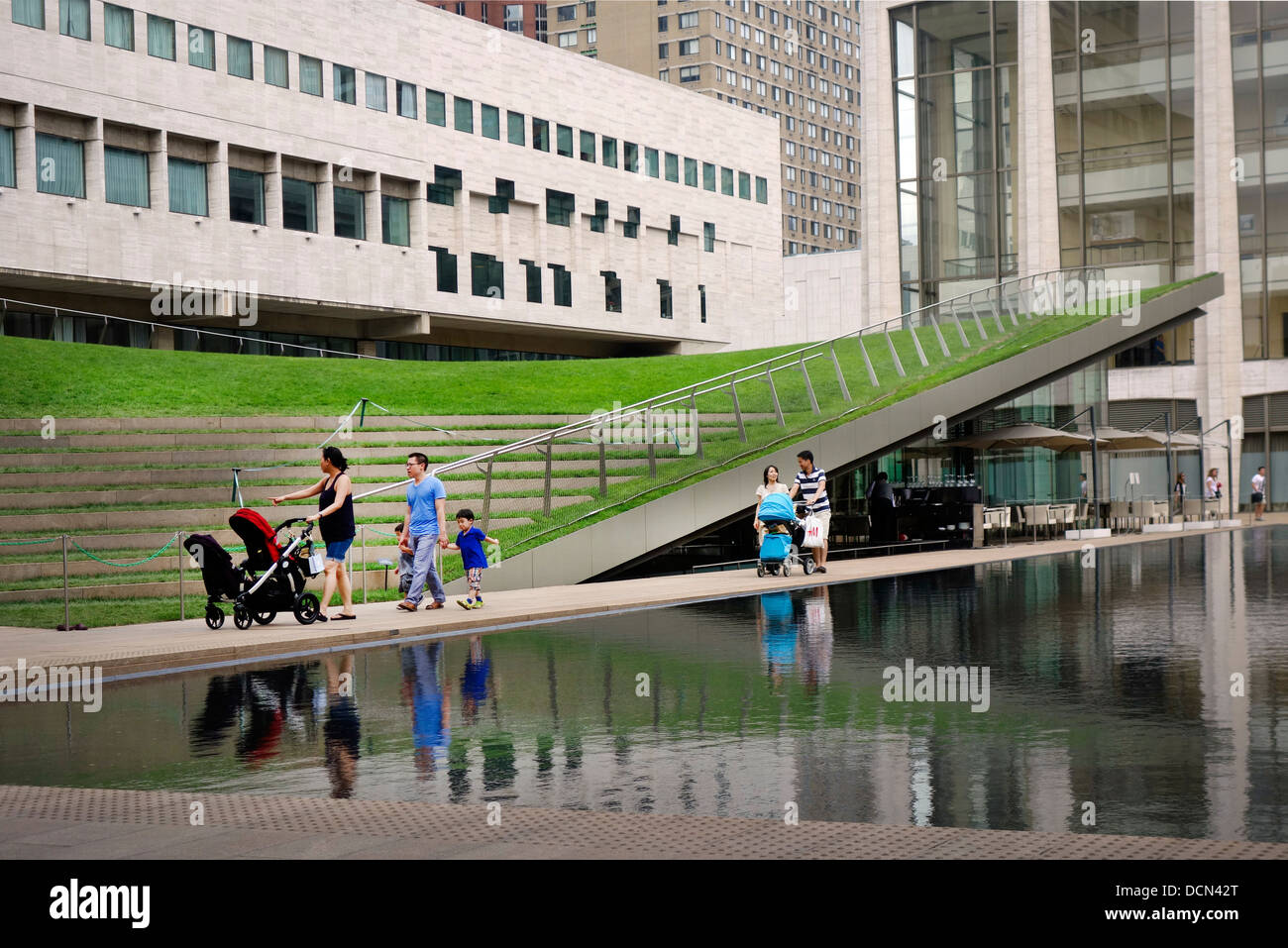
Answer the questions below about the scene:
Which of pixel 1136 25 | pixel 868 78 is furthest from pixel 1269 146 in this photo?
pixel 868 78

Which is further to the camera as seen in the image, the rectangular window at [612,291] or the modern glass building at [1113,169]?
the rectangular window at [612,291]

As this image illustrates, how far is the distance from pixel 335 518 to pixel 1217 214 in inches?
2002

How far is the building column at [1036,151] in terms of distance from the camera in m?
59.7

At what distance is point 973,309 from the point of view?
3412 centimetres

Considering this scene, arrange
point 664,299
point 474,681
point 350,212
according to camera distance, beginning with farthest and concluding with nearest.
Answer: point 664,299 < point 350,212 < point 474,681

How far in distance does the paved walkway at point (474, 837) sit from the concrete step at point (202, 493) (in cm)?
1534

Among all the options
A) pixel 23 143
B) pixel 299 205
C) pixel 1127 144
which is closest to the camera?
pixel 23 143

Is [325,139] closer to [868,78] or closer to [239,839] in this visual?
[868,78]

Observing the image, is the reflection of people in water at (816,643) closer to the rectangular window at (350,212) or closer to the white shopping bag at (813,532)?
the white shopping bag at (813,532)

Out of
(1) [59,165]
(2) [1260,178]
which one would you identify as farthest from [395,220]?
(2) [1260,178]

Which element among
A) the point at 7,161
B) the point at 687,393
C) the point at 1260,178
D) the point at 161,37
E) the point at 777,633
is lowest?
the point at 777,633

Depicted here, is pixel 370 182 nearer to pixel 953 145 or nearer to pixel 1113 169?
pixel 953 145

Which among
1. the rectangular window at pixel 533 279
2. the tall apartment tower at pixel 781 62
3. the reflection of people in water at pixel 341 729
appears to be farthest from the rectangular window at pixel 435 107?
the tall apartment tower at pixel 781 62

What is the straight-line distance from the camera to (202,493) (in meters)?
22.7
